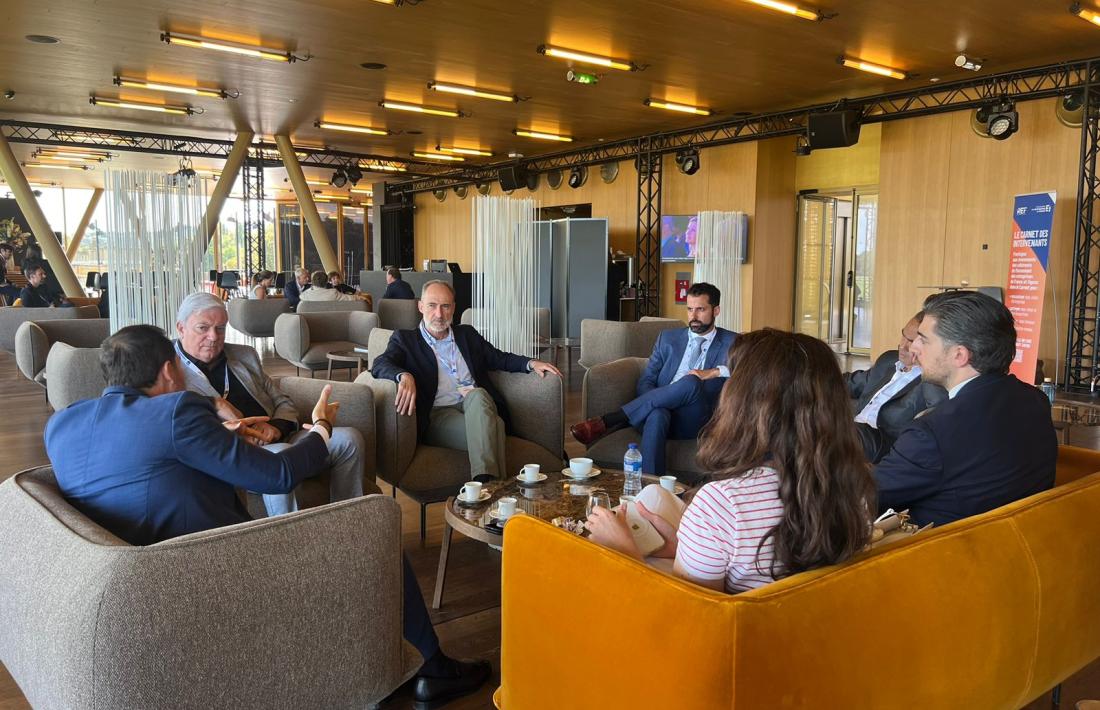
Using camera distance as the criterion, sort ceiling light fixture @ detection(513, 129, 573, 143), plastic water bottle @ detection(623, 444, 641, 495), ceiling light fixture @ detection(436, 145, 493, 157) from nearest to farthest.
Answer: plastic water bottle @ detection(623, 444, 641, 495), ceiling light fixture @ detection(513, 129, 573, 143), ceiling light fixture @ detection(436, 145, 493, 157)

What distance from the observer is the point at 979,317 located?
2291 mm

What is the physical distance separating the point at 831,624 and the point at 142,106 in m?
12.7

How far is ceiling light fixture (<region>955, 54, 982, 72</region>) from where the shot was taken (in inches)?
321

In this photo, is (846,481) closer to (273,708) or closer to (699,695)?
(699,695)

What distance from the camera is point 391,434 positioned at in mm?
3645

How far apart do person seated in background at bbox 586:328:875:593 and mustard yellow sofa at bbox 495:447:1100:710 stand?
9cm

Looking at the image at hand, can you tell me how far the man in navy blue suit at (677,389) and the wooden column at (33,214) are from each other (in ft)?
37.2

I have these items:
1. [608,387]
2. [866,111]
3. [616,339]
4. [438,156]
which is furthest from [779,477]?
[438,156]

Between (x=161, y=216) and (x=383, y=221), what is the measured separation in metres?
15.4

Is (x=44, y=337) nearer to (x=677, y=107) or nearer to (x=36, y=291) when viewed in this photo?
(x=36, y=291)

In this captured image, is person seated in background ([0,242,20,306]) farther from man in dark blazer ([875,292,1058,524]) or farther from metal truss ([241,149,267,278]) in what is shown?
man in dark blazer ([875,292,1058,524])

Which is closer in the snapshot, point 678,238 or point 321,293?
point 321,293

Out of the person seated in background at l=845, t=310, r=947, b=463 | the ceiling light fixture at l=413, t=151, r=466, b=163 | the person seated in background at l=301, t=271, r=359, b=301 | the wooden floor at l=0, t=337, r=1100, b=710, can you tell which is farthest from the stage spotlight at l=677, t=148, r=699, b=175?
the person seated in background at l=845, t=310, r=947, b=463

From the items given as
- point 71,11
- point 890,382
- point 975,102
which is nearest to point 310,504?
point 890,382
